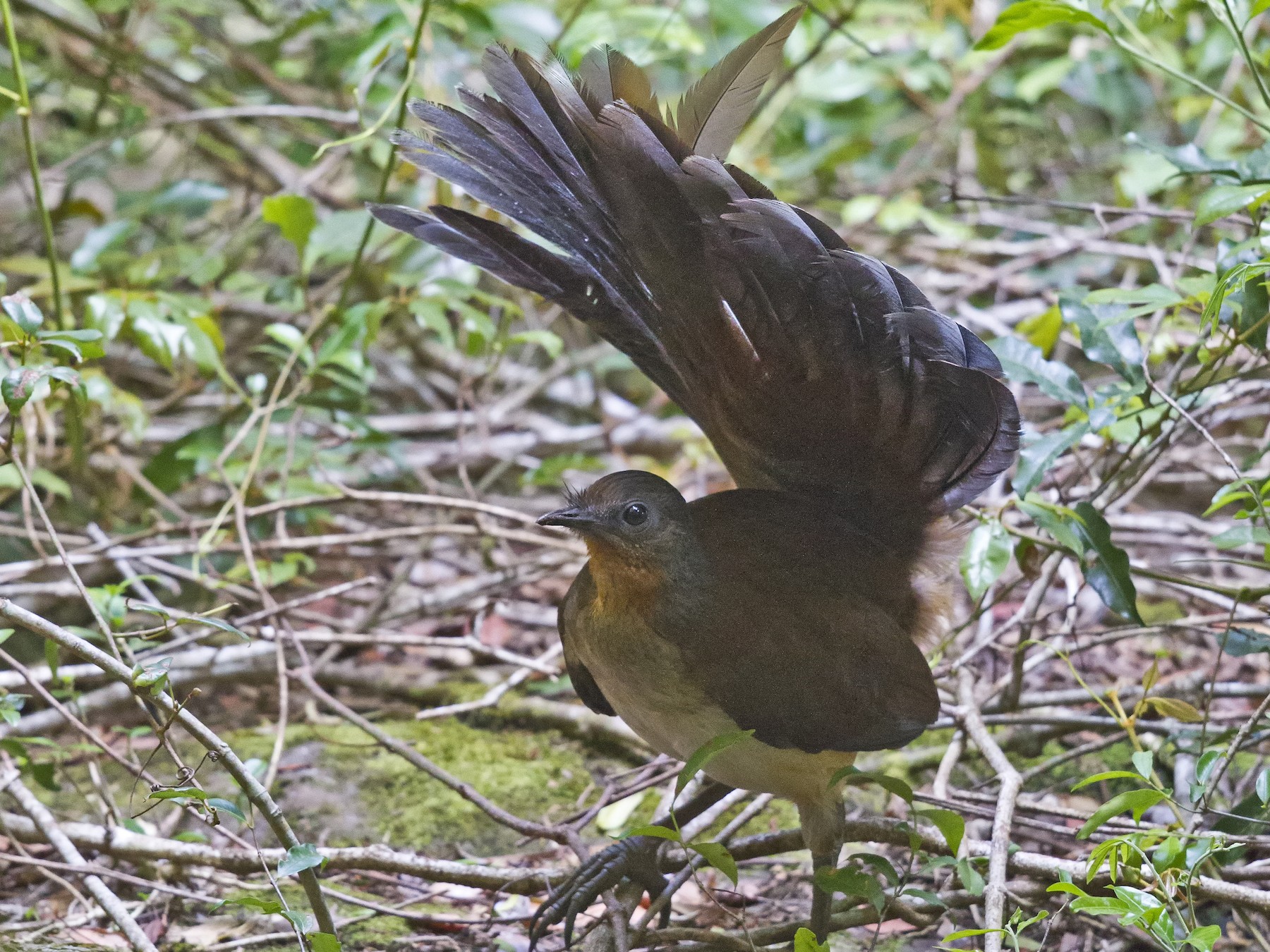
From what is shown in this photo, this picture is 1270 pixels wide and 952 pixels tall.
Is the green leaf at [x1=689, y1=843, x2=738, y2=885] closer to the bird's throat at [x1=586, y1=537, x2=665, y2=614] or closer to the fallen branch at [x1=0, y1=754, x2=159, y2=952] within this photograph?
the bird's throat at [x1=586, y1=537, x2=665, y2=614]

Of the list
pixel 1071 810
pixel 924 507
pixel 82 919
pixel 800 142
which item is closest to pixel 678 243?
pixel 924 507

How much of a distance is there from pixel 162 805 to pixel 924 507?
79.0 inches

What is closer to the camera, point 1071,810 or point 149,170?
point 1071,810

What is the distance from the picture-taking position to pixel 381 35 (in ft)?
12.4

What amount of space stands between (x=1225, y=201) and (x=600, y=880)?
5.94 feet

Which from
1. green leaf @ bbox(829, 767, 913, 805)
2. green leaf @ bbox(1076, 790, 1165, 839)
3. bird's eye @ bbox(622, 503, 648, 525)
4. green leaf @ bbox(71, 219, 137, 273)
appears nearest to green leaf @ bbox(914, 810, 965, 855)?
green leaf @ bbox(829, 767, 913, 805)

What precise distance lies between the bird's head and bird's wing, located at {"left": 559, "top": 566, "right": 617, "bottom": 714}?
0.54 ft

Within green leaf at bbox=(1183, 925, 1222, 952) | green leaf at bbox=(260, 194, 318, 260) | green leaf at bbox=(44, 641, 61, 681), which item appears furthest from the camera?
green leaf at bbox=(260, 194, 318, 260)

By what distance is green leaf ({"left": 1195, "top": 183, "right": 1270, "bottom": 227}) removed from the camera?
2.19 m

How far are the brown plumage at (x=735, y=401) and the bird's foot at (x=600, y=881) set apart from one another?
37 millimetres

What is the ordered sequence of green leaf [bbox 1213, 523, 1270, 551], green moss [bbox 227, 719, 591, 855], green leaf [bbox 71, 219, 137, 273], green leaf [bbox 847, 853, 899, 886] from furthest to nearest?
green leaf [bbox 71, 219, 137, 273] < green moss [bbox 227, 719, 591, 855] < green leaf [bbox 1213, 523, 1270, 551] < green leaf [bbox 847, 853, 899, 886]

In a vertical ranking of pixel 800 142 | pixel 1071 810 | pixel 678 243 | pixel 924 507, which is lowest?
pixel 1071 810

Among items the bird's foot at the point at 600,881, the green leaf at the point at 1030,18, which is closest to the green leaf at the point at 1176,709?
the bird's foot at the point at 600,881

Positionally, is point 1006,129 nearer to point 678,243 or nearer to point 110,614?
point 678,243
